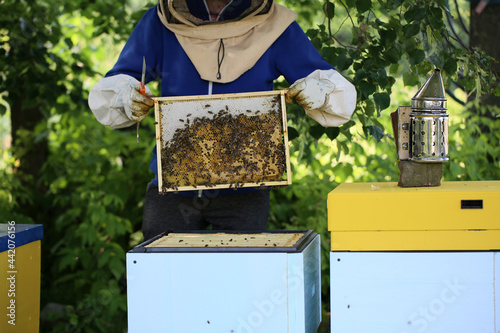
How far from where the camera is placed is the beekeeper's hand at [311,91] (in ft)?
6.77

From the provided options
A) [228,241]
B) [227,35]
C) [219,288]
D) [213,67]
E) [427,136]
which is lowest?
[219,288]

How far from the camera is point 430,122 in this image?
194cm

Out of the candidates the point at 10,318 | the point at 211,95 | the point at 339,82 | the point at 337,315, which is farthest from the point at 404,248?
the point at 10,318

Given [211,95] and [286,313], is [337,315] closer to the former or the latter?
[286,313]

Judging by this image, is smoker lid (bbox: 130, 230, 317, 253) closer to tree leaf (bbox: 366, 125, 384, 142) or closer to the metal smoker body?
the metal smoker body

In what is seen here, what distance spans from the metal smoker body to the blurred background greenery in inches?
33.0

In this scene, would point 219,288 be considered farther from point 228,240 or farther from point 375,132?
point 375,132

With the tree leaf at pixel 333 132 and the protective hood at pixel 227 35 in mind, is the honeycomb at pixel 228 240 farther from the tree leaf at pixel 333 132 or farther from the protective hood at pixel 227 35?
the tree leaf at pixel 333 132

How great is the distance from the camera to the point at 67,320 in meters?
4.12

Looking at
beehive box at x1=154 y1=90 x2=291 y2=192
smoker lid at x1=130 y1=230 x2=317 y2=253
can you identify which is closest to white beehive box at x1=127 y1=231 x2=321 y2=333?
smoker lid at x1=130 y1=230 x2=317 y2=253

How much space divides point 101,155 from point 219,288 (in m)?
3.02

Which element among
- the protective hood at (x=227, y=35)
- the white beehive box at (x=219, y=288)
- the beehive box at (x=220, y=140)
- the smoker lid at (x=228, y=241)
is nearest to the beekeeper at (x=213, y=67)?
the protective hood at (x=227, y=35)

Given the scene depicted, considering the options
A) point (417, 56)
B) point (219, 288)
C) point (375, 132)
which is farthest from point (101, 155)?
point (219, 288)

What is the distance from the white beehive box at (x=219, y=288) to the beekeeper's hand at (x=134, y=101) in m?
0.59
